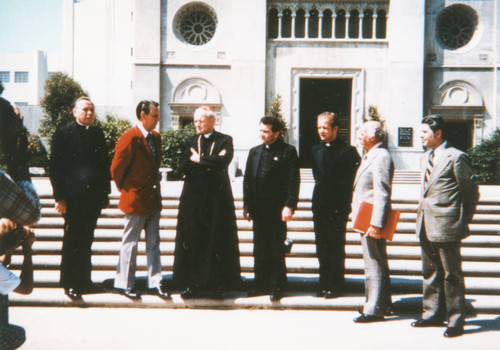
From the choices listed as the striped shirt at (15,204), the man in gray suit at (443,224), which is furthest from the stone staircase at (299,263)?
the striped shirt at (15,204)

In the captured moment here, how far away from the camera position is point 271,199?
5.33 metres

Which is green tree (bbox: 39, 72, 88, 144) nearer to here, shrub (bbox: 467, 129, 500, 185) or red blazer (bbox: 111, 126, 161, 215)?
shrub (bbox: 467, 129, 500, 185)

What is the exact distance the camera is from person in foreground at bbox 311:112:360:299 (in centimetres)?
529

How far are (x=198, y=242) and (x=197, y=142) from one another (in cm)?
123

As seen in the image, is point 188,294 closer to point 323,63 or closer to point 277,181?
point 277,181

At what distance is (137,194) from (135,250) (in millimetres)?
675

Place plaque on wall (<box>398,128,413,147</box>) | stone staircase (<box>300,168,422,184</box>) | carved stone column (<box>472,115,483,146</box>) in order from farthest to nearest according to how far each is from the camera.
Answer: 1. carved stone column (<box>472,115,483,146</box>)
2. plaque on wall (<box>398,128,413,147</box>)
3. stone staircase (<box>300,168,422,184</box>)

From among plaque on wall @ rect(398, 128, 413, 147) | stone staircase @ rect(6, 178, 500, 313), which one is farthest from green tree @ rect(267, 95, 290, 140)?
stone staircase @ rect(6, 178, 500, 313)

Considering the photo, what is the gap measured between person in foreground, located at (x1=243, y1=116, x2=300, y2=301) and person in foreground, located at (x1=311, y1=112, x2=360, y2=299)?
35cm

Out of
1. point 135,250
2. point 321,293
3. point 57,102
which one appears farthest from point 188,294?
point 57,102

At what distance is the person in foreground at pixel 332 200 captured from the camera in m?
5.29

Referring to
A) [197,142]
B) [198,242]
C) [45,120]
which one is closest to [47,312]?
[198,242]

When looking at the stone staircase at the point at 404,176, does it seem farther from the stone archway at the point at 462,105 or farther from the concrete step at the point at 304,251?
the concrete step at the point at 304,251

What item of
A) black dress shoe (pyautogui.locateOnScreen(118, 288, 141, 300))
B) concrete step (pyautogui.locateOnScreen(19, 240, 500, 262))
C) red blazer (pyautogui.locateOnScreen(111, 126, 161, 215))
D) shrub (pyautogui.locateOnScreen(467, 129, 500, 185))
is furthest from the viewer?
shrub (pyautogui.locateOnScreen(467, 129, 500, 185))
